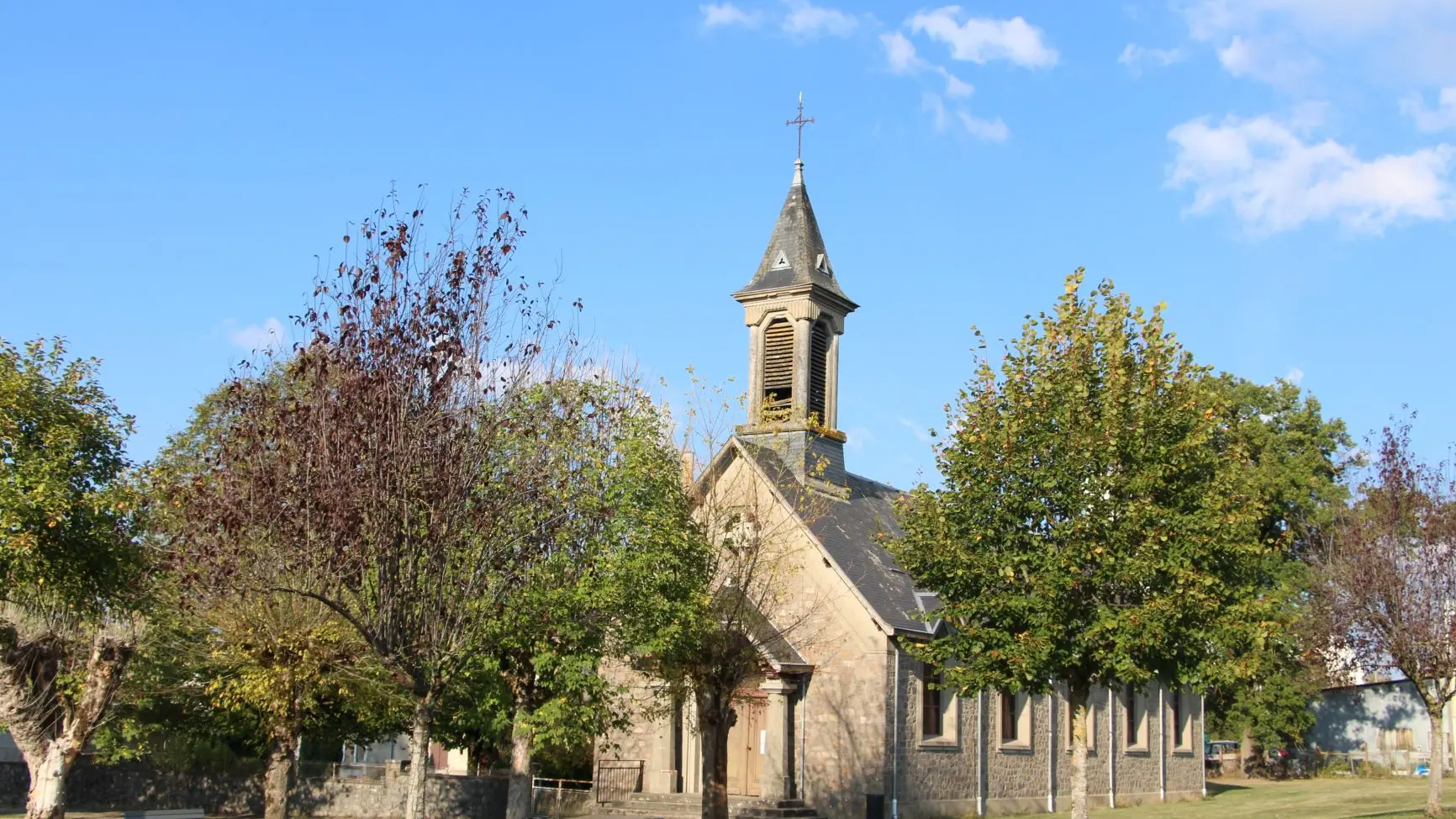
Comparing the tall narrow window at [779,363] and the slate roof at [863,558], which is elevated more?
the tall narrow window at [779,363]

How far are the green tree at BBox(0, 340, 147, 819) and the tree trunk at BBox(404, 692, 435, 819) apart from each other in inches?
302

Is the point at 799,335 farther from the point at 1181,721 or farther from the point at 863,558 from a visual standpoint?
the point at 1181,721

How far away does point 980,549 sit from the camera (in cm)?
2125

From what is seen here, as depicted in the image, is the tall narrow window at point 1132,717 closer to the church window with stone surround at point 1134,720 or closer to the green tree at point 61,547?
the church window with stone surround at point 1134,720

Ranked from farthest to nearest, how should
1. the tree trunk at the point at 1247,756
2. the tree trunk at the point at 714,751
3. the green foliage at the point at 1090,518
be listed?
1. the tree trunk at the point at 1247,756
2. the tree trunk at the point at 714,751
3. the green foliage at the point at 1090,518

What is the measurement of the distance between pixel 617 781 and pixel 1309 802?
701 inches

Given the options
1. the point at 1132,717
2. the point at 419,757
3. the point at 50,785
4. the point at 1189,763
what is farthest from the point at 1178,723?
the point at 419,757

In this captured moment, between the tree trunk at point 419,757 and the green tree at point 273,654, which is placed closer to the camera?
the tree trunk at point 419,757

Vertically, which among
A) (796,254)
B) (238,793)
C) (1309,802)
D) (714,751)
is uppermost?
(796,254)

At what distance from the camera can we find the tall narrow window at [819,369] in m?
33.3

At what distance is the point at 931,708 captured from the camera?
2981cm

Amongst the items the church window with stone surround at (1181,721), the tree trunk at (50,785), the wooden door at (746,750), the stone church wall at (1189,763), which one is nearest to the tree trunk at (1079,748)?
the wooden door at (746,750)

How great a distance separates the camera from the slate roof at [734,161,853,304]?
111ft

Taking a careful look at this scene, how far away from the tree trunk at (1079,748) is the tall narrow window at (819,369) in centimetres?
1279
